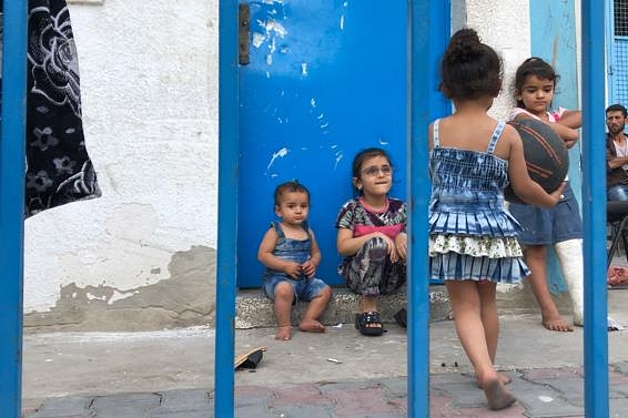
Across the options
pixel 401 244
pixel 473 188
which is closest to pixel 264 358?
pixel 401 244

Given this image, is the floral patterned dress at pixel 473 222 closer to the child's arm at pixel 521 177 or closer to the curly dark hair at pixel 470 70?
the child's arm at pixel 521 177

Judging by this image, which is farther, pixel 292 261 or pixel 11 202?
pixel 292 261

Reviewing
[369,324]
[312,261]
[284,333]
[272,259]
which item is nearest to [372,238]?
[312,261]

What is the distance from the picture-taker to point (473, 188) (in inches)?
105

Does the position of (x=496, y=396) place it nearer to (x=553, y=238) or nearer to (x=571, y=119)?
(x=553, y=238)

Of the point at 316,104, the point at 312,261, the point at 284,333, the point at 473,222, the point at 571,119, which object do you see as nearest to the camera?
the point at 473,222

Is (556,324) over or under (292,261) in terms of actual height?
under

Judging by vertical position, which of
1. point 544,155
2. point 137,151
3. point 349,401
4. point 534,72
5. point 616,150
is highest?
point 534,72

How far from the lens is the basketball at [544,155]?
2.61 metres

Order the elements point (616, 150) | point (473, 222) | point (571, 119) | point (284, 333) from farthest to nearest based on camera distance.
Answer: point (616, 150) < point (571, 119) < point (284, 333) < point (473, 222)

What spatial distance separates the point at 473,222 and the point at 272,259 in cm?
145

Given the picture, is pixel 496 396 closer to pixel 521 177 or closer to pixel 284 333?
pixel 521 177

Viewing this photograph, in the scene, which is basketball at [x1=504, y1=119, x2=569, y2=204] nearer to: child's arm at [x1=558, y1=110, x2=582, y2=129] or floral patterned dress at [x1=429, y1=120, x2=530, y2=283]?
floral patterned dress at [x1=429, y1=120, x2=530, y2=283]

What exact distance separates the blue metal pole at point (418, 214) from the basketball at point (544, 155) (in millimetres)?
956
